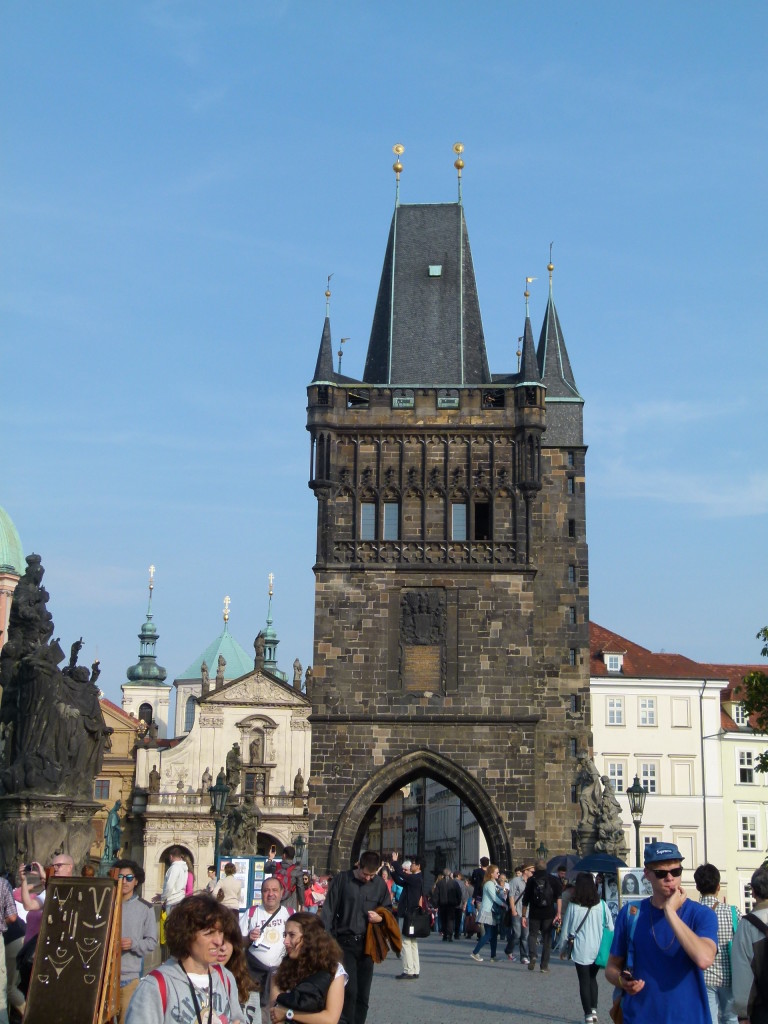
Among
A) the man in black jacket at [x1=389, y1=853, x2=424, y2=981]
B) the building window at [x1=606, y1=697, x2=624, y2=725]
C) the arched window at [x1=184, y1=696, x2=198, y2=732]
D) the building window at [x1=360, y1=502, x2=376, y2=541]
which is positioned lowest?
the man in black jacket at [x1=389, y1=853, x2=424, y2=981]

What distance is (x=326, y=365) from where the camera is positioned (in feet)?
126

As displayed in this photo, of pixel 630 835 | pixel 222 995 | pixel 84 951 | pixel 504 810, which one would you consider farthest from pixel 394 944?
pixel 630 835

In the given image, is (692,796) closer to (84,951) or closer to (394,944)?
(394,944)

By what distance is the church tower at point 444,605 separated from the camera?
115 feet

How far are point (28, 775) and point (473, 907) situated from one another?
16.7 meters

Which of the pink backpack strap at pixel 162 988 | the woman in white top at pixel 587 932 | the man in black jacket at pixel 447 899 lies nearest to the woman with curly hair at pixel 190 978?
the pink backpack strap at pixel 162 988

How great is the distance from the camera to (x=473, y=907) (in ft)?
97.9

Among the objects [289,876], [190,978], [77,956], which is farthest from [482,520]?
[190,978]

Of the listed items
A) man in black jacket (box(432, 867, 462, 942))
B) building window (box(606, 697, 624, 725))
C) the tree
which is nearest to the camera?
man in black jacket (box(432, 867, 462, 942))

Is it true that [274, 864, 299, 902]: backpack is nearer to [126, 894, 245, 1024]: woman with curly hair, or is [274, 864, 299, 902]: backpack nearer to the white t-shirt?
the white t-shirt

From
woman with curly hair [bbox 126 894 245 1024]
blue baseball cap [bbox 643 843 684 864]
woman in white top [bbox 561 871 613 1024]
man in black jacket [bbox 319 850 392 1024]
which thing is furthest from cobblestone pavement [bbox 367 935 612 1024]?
woman with curly hair [bbox 126 894 245 1024]

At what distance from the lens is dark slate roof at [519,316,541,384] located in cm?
3756

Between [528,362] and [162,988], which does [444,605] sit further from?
[162,988]

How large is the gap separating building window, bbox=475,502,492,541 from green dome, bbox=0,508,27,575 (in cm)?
3418
